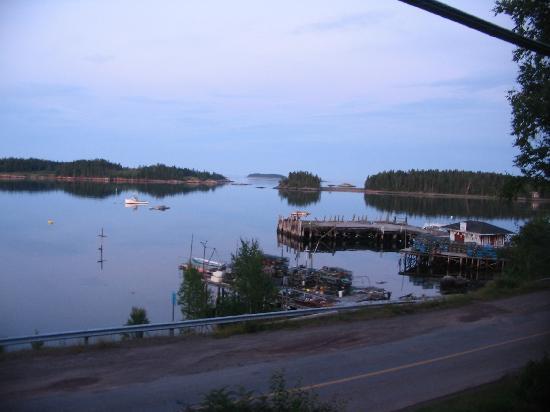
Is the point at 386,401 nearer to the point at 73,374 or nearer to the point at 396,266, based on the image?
the point at 73,374

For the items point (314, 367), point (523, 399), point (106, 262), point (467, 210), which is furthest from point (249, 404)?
point (467, 210)

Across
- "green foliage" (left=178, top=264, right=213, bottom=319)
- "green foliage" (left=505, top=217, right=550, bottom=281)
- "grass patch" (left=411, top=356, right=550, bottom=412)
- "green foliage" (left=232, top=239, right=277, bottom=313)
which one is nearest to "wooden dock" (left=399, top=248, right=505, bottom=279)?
"green foliage" (left=505, top=217, right=550, bottom=281)

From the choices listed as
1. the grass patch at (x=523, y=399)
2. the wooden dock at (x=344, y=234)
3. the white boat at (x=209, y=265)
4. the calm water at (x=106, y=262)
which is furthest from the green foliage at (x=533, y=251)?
the wooden dock at (x=344, y=234)

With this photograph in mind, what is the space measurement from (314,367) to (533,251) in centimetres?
1983

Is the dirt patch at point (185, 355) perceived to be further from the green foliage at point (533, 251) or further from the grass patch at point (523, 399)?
the green foliage at point (533, 251)

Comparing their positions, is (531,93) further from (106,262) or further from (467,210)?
(467,210)

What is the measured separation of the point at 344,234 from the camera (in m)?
76.3

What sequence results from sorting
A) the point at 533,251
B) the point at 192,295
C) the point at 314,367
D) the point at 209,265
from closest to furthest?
the point at 314,367, the point at 192,295, the point at 533,251, the point at 209,265

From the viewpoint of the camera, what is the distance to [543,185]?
12.7 m

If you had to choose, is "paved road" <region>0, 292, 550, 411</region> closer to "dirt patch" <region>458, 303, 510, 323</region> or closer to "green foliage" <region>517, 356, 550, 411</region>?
"dirt patch" <region>458, 303, 510, 323</region>

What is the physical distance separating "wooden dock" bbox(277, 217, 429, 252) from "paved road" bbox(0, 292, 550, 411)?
190ft

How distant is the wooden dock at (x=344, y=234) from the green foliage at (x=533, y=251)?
4278cm

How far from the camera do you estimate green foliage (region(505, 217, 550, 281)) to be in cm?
2406

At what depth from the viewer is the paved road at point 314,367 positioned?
7531 millimetres
